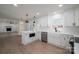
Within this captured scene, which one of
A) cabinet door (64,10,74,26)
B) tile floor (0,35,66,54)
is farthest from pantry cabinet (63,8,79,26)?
tile floor (0,35,66,54)

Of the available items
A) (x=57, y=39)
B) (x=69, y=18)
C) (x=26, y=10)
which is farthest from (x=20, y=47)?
(x=69, y=18)

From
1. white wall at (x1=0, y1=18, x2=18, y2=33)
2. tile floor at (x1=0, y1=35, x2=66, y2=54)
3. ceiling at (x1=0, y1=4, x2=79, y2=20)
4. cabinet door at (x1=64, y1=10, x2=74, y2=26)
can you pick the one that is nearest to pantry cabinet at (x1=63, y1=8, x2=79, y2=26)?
cabinet door at (x1=64, y1=10, x2=74, y2=26)

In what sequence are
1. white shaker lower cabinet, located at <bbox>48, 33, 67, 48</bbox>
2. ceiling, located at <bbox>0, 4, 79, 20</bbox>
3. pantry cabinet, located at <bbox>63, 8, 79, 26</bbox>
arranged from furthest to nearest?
white shaker lower cabinet, located at <bbox>48, 33, 67, 48</bbox> < pantry cabinet, located at <bbox>63, 8, 79, 26</bbox> < ceiling, located at <bbox>0, 4, 79, 20</bbox>

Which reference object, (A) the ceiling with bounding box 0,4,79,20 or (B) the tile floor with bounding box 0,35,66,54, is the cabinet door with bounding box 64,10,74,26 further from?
(B) the tile floor with bounding box 0,35,66,54

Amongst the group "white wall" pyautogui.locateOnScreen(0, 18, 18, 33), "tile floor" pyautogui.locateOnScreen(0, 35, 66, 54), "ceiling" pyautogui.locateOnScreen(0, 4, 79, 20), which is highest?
"ceiling" pyautogui.locateOnScreen(0, 4, 79, 20)

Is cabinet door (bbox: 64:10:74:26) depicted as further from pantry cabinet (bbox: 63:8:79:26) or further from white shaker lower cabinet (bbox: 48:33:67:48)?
white shaker lower cabinet (bbox: 48:33:67:48)

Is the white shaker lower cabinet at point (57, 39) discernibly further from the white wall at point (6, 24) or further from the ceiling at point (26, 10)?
the white wall at point (6, 24)

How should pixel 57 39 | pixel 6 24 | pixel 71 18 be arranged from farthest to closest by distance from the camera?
pixel 57 39, pixel 71 18, pixel 6 24

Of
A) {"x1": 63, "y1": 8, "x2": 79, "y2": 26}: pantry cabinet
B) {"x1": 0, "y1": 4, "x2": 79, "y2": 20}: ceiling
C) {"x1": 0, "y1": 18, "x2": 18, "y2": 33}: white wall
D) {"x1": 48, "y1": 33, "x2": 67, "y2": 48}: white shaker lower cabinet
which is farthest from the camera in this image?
{"x1": 48, "y1": 33, "x2": 67, "y2": 48}: white shaker lower cabinet

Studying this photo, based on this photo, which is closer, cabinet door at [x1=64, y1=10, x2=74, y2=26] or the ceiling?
the ceiling

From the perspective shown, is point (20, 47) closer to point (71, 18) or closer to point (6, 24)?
point (6, 24)

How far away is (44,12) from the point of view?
2721mm

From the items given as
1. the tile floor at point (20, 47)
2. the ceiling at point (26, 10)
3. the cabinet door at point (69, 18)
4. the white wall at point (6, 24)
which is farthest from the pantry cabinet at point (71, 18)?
the white wall at point (6, 24)

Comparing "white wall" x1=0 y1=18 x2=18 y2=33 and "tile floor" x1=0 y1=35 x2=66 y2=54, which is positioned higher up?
"white wall" x1=0 y1=18 x2=18 y2=33
